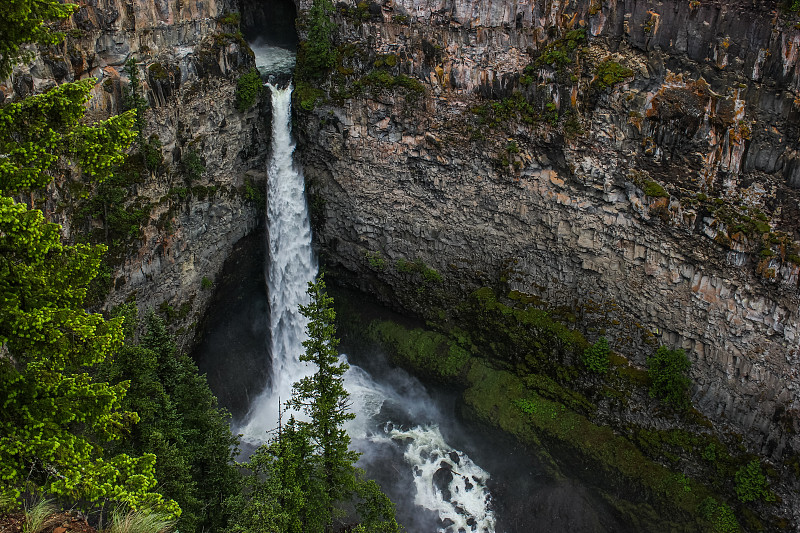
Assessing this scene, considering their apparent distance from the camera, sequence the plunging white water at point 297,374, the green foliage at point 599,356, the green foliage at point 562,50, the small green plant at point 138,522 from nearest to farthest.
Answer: the small green plant at point 138,522, the green foliage at point 562,50, the green foliage at point 599,356, the plunging white water at point 297,374

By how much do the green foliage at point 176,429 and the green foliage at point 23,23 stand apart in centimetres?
1056

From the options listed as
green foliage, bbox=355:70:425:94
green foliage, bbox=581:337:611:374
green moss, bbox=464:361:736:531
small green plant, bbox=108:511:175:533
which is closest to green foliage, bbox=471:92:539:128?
green foliage, bbox=355:70:425:94

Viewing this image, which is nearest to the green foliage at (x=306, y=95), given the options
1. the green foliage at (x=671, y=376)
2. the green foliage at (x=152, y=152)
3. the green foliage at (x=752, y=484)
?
→ the green foliage at (x=152, y=152)

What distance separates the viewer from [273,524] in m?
17.6

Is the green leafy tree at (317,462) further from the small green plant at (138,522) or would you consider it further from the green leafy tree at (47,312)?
the green leafy tree at (47,312)

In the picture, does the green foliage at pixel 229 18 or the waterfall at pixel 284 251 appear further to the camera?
the waterfall at pixel 284 251

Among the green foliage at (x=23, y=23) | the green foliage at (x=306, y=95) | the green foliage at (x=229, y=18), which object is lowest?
the green foliage at (x=306, y=95)

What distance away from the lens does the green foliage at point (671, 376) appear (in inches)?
1048

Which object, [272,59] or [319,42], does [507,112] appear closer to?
[319,42]

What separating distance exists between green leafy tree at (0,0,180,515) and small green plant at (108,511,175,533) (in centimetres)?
93

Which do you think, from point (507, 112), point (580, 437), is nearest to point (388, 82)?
point (507, 112)

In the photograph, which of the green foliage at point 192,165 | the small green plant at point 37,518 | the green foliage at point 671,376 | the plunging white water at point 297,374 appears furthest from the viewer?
the plunging white water at point 297,374

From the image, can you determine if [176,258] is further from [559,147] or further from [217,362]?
[559,147]

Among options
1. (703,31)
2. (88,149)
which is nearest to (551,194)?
(703,31)
